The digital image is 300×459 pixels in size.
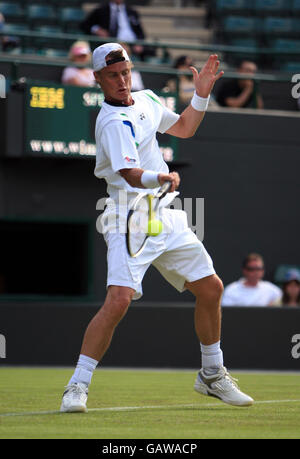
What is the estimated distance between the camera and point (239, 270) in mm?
13586

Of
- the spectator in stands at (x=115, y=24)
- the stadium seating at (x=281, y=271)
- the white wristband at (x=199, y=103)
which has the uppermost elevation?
the spectator in stands at (x=115, y=24)

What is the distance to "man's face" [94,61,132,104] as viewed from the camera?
596cm

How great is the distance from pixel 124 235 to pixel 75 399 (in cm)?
97

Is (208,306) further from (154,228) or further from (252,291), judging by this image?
(252,291)

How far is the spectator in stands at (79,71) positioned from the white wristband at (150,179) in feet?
23.1

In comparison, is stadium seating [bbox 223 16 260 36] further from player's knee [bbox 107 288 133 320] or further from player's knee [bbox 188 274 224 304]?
player's knee [bbox 107 288 133 320]

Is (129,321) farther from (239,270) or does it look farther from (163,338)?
(239,270)

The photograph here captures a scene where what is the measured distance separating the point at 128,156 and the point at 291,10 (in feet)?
44.2

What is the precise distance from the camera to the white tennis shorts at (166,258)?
5891 millimetres

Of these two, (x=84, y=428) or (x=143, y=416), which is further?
(x=143, y=416)

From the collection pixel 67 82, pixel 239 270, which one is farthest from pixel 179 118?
pixel 239 270

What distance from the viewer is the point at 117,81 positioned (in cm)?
597

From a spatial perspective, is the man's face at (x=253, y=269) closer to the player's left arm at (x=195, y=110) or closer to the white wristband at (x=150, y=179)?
the player's left arm at (x=195, y=110)

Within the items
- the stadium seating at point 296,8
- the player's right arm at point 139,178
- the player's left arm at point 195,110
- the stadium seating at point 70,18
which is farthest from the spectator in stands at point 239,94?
the player's right arm at point 139,178
